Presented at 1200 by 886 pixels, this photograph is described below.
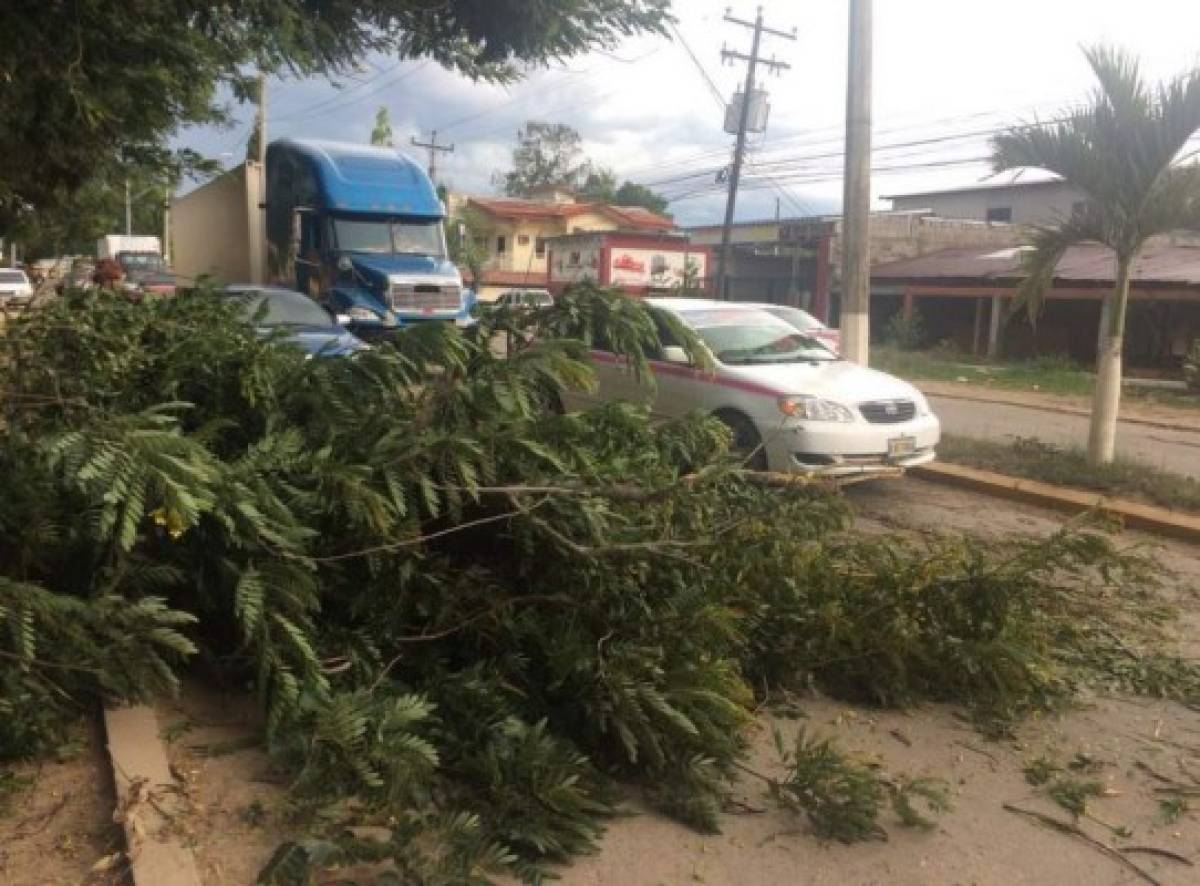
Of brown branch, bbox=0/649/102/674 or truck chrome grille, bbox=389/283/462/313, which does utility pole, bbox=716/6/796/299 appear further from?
brown branch, bbox=0/649/102/674

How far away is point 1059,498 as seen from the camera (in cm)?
830

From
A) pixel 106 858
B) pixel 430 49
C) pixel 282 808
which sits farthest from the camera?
pixel 430 49

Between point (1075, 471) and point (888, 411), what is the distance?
214 cm

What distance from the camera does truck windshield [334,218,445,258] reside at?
1736cm

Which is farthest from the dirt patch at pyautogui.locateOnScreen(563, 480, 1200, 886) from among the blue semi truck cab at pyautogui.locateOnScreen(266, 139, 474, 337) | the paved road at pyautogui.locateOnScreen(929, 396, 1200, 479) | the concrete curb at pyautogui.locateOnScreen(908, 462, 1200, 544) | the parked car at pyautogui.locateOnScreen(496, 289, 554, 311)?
the blue semi truck cab at pyautogui.locateOnScreen(266, 139, 474, 337)

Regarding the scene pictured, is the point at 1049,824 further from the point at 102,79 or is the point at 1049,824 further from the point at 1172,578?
the point at 102,79

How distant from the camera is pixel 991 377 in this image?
2300 centimetres

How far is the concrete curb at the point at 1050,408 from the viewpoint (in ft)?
49.4

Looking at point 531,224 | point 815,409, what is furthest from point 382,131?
point 815,409

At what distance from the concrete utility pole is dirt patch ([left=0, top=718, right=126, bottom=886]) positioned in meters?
9.25

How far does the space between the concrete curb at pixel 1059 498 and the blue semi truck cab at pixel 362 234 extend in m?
9.99

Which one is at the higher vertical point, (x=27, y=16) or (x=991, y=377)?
(x=27, y=16)

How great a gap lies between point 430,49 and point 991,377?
61.2 feet

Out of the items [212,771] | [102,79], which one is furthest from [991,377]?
[212,771]
